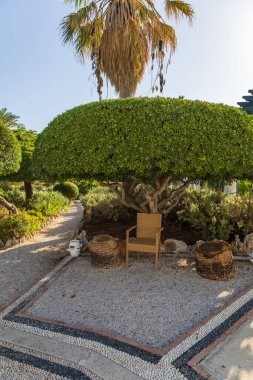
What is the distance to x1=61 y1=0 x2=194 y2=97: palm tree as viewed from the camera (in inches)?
298

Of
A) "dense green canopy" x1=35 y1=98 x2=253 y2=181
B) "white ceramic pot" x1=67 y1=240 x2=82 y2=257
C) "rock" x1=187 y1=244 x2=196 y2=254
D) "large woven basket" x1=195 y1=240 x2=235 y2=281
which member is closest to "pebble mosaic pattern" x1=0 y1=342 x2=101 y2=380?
"large woven basket" x1=195 y1=240 x2=235 y2=281

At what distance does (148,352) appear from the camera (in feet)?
10.3

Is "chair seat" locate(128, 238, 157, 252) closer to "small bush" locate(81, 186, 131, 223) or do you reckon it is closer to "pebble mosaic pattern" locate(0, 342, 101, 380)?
"pebble mosaic pattern" locate(0, 342, 101, 380)

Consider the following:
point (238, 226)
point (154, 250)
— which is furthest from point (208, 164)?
point (238, 226)

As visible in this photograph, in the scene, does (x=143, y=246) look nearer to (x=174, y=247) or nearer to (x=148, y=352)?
(x=174, y=247)

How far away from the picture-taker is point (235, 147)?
520cm

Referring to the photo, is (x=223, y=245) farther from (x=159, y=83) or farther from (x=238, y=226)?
(x=159, y=83)

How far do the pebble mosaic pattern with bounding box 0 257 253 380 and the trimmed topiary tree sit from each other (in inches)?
97.4

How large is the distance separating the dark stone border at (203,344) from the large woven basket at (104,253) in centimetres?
267

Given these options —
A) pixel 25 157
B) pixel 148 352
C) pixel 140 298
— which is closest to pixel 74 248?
pixel 140 298

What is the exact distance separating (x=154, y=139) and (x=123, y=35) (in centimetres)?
414

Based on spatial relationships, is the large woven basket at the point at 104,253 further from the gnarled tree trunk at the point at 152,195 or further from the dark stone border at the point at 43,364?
the dark stone border at the point at 43,364

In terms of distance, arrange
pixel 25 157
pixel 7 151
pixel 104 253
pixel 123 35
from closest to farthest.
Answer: pixel 104 253 → pixel 123 35 → pixel 7 151 → pixel 25 157

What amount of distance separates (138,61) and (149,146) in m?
4.16
